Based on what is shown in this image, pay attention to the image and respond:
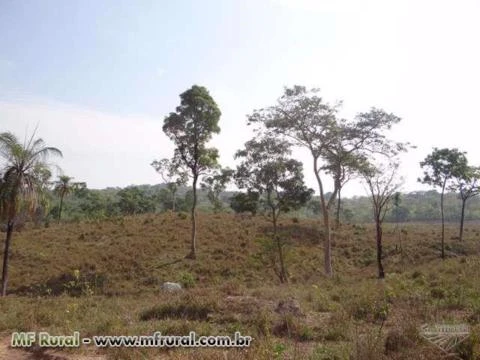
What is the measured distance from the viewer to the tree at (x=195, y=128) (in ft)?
83.9

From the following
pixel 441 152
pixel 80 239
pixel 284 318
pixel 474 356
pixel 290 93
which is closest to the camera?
pixel 474 356

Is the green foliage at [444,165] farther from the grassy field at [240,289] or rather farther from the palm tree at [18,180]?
the palm tree at [18,180]

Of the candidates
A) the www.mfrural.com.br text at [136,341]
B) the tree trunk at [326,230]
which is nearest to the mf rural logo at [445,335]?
the www.mfrural.com.br text at [136,341]

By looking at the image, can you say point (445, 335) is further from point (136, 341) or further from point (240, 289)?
point (240, 289)

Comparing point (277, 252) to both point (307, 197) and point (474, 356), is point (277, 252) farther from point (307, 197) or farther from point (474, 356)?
point (474, 356)

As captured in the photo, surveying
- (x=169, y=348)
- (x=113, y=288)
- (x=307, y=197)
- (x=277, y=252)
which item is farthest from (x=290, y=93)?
(x=169, y=348)

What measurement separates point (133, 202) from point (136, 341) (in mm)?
56462

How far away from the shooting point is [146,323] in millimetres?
9422

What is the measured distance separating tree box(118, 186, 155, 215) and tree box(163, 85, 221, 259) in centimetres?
3641

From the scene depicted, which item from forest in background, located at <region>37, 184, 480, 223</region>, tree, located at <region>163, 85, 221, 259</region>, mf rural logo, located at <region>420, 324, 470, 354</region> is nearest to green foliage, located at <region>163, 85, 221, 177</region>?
tree, located at <region>163, 85, 221, 259</region>

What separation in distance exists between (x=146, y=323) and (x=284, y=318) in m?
3.41

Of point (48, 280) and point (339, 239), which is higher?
point (339, 239)

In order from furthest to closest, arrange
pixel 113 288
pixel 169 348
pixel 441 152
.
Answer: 1. pixel 441 152
2. pixel 113 288
3. pixel 169 348

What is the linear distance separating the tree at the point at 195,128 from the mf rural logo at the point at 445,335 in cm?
2005
